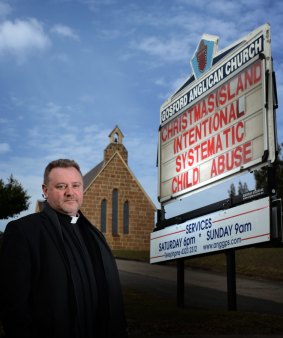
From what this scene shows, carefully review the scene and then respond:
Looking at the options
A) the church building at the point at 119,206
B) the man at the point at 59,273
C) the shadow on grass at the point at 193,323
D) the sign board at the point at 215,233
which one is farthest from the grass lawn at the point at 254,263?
the church building at the point at 119,206

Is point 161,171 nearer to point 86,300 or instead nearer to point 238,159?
point 238,159

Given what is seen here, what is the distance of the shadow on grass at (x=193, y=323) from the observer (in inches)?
338

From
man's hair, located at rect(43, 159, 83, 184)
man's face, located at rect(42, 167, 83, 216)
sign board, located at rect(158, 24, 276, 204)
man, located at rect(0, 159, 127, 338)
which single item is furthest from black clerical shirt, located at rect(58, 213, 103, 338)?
sign board, located at rect(158, 24, 276, 204)

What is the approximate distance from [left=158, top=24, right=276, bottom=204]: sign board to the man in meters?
6.89

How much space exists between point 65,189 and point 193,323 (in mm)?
6406

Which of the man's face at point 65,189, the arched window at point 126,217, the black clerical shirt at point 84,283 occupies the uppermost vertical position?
the arched window at point 126,217

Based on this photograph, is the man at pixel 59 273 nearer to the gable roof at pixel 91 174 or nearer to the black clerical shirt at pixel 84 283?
the black clerical shirt at pixel 84 283

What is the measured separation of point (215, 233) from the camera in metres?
11.0

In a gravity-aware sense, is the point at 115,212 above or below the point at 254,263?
above

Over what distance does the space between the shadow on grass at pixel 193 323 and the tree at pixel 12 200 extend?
31600mm

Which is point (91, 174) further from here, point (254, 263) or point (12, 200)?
point (254, 263)

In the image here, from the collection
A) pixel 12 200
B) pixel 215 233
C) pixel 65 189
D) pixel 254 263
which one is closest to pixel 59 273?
pixel 65 189

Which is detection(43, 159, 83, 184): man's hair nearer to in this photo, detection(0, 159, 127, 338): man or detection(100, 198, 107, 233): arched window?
detection(0, 159, 127, 338): man

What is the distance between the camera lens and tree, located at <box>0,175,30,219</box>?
1623 inches
